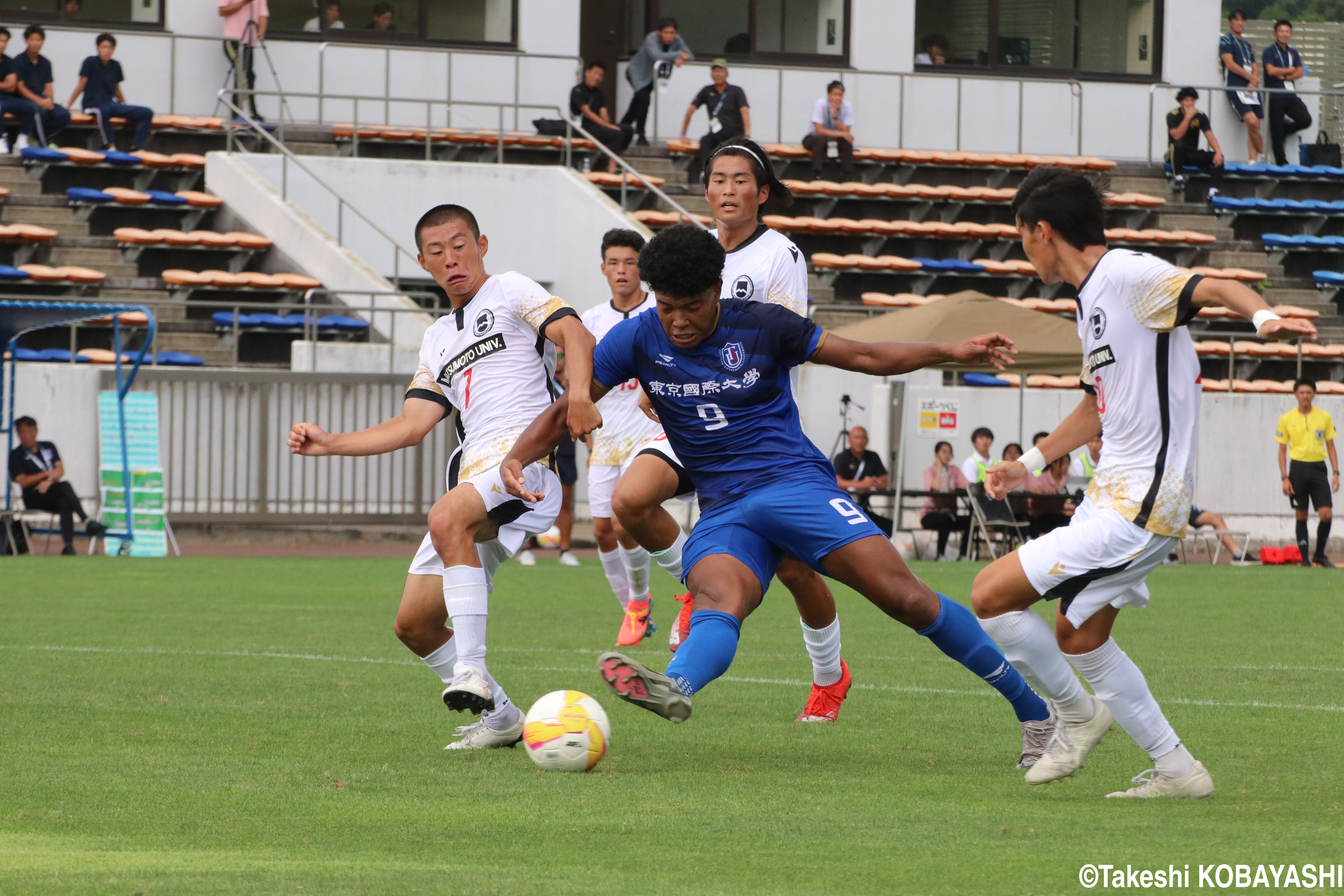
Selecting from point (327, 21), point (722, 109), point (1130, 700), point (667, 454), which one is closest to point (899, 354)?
point (1130, 700)

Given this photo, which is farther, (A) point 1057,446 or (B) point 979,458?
(B) point 979,458

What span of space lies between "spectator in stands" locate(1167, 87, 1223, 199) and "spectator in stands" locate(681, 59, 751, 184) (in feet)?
24.8

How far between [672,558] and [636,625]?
56.6 inches

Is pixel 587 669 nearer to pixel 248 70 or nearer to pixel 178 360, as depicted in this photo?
pixel 178 360

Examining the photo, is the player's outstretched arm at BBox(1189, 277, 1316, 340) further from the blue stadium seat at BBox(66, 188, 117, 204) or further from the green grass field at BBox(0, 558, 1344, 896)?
the blue stadium seat at BBox(66, 188, 117, 204)

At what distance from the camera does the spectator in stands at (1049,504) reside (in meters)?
20.1

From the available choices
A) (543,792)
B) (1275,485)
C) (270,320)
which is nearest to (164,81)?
(270,320)

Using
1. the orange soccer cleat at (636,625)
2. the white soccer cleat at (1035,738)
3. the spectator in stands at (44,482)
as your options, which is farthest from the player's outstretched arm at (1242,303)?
the spectator in stands at (44,482)

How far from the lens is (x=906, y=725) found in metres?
7.27

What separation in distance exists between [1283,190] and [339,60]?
52.9ft

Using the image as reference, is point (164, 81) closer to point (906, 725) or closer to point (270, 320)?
point (270, 320)

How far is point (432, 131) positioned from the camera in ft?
89.4

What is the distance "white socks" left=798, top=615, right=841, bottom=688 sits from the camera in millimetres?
7230

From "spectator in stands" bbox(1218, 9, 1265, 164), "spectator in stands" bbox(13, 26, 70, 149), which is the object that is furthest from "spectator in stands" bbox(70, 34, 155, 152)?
"spectator in stands" bbox(1218, 9, 1265, 164)
